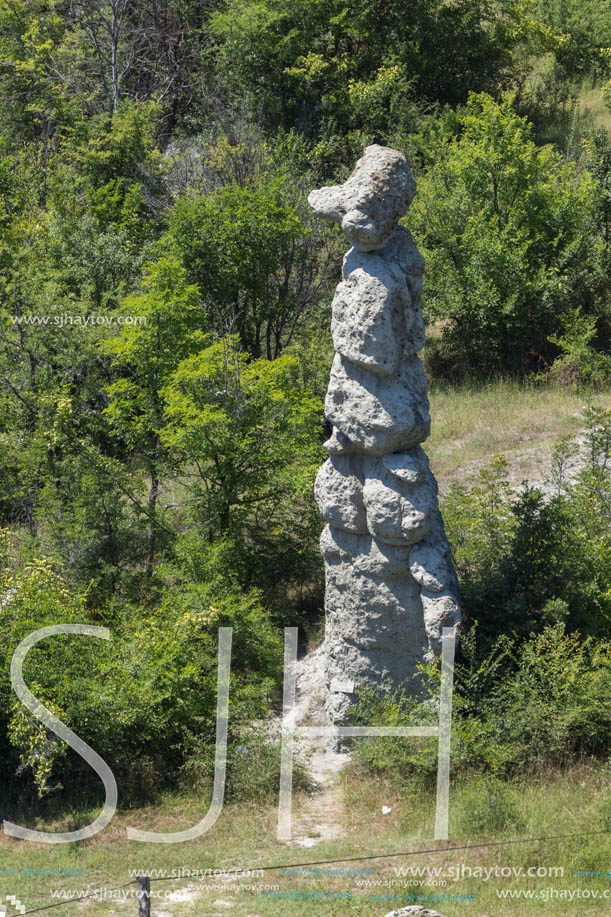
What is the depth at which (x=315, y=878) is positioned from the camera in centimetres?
1220

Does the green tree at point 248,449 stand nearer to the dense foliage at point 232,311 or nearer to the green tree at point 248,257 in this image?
the dense foliage at point 232,311

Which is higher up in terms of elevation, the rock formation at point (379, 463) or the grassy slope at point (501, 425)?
the rock formation at point (379, 463)

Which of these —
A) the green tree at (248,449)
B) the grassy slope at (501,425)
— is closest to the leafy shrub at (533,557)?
the green tree at (248,449)

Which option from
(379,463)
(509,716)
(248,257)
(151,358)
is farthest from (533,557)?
(248,257)

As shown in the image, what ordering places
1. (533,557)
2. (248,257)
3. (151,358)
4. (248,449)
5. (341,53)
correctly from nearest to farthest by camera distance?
1. (533,557)
2. (248,449)
3. (151,358)
4. (248,257)
5. (341,53)

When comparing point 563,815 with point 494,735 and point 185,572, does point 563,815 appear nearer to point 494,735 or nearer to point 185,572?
point 494,735

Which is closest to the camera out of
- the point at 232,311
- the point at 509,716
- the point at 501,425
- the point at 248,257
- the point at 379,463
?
the point at 509,716

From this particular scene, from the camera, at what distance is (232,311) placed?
76.8 ft

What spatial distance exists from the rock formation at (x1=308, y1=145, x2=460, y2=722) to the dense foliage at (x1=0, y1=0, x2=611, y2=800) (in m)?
1.29

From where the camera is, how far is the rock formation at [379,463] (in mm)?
13969

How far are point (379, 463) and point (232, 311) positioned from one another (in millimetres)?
9554

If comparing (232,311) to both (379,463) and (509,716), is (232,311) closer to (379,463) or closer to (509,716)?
(379,463)

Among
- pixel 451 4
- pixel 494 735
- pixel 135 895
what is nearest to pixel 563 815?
pixel 494 735

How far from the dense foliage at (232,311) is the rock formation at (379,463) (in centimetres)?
129
